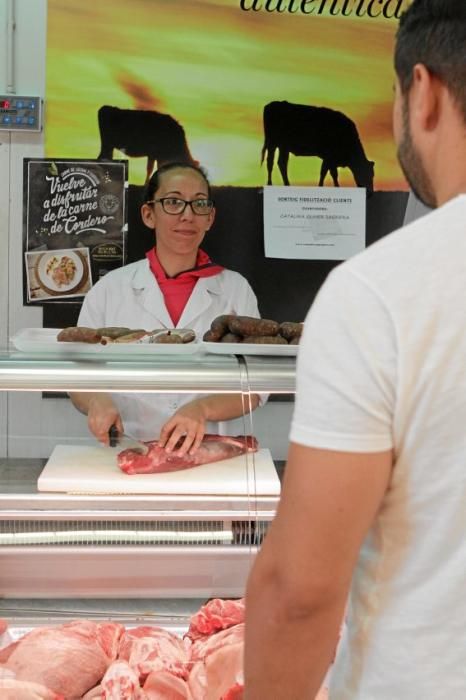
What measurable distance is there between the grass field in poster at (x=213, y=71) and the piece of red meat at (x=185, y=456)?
2.40 m

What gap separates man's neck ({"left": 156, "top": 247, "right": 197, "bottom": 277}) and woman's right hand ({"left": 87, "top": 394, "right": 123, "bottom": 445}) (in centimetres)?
210

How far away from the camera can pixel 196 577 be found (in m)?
2.14

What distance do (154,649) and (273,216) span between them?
2.80 meters

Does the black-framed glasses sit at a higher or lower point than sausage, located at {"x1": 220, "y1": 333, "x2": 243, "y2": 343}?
higher

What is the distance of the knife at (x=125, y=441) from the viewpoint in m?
2.17

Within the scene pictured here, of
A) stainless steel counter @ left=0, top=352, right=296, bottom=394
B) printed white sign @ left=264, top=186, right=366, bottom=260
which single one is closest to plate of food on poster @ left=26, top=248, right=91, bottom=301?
printed white sign @ left=264, top=186, right=366, bottom=260

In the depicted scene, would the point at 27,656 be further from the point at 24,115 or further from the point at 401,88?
the point at 24,115

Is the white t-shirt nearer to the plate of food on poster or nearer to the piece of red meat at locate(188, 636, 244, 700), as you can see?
the piece of red meat at locate(188, 636, 244, 700)

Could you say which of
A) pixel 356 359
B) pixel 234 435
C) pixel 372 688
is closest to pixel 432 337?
pixel 356 359

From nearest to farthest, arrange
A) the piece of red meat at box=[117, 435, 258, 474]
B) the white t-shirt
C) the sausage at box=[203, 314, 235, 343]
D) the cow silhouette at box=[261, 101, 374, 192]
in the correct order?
the white t-shirt < the piece of red meat at box=[117, 435, 258, 474] < the sausage at box=[203, 314, 235, 343] < the cow silhouette at box=[261, 101, 374, 192]

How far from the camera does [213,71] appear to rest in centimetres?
429

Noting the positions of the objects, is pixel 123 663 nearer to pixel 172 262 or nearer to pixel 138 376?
pixel 138 376

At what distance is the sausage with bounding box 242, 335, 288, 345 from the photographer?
2195mm

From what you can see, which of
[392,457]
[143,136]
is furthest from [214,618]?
[143,136]
